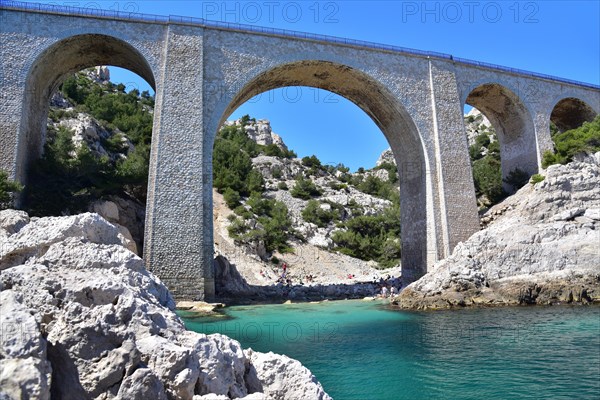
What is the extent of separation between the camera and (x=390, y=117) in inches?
719

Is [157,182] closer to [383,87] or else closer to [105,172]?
[105,172]

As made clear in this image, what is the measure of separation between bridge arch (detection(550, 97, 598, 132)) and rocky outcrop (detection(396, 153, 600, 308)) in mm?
7984

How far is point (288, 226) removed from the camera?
29.4m

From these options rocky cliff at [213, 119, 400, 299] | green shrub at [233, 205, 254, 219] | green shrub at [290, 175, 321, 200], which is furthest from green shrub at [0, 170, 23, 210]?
green shrub at [290, 175, 321, 200]

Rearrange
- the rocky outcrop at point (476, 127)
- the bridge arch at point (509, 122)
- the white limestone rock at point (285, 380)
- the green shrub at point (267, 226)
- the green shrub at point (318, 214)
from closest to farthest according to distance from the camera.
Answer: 1. the white limestone rock at point (285, 380)
2. the bridge arch at point (509, 122)
3. the green shrub at point (267, 226)
4. the green shrub at point (318, 214)
5. the rocky outcrop at point (476, 127)

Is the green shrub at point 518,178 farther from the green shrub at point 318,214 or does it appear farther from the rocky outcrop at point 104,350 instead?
the rocky outcrop at point 104,350

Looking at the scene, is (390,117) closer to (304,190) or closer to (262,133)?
(304,190)

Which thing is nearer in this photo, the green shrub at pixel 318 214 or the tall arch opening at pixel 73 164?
the tall arch opening at pixel 73 164

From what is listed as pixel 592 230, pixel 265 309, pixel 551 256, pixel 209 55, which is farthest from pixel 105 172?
pixel 592 230

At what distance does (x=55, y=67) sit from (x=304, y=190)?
23018 mm

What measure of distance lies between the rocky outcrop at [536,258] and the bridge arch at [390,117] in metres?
2.83

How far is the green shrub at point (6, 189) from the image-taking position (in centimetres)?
1237

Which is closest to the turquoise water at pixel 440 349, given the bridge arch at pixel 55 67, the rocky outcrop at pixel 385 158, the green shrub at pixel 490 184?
the bridge arch at pixel 55 67

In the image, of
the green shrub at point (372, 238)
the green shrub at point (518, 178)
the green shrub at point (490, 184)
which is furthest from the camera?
the green shrub at point (372, 238)
